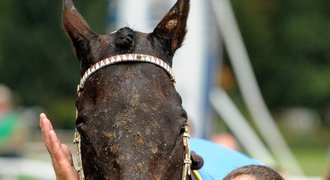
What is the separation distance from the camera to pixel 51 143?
13.1 ft

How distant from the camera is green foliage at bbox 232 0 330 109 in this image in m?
40.3

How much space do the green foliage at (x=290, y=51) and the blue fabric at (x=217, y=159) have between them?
113ft

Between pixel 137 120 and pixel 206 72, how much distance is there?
30.5ft

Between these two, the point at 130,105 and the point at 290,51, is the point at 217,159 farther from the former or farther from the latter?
the point at 290,51

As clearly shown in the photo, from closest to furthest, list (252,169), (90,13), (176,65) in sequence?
(252,169)
(176,65)
(90,13)

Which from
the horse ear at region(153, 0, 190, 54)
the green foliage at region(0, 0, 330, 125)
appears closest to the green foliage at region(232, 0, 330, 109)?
the green foliage at region(0, 0, 330, 125)

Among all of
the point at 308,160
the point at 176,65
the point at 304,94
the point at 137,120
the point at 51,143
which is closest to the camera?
the point at 137,120

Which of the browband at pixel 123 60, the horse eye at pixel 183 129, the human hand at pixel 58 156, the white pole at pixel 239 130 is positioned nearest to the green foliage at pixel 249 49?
the white pole at pixel 239 130

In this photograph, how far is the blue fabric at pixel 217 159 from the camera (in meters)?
5.20

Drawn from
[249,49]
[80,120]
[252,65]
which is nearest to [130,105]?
[80,120]

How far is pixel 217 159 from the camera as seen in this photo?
17.9 feet

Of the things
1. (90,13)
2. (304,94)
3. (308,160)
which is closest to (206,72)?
(308,160)

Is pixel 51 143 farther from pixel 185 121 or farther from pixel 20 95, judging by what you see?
pixel 20 95

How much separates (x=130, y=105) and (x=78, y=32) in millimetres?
516
